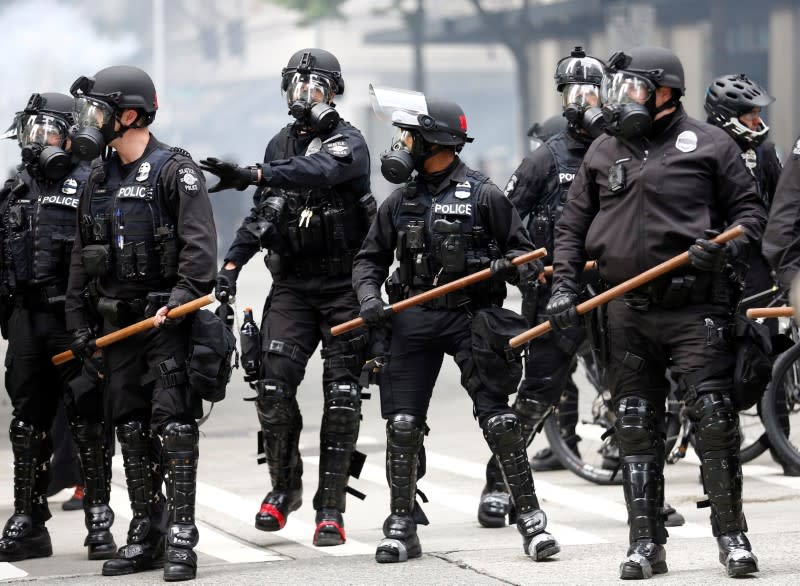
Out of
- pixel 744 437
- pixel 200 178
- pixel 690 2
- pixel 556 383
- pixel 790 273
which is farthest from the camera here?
pixel 690 2

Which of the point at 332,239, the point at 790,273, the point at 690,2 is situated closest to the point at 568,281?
the point at 790,273

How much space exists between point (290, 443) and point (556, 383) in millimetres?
1569

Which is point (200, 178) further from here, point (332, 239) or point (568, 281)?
point (568, 281)

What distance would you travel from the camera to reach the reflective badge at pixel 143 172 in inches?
298

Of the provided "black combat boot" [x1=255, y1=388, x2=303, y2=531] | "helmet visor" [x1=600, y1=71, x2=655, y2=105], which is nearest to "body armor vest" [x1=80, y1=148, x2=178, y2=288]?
"black combat boot" [x1=255, y1=388, x2=303, y2=531]

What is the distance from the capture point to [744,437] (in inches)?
433

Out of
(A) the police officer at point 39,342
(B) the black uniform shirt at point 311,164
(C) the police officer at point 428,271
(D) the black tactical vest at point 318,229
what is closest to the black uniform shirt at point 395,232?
(C) the police officer at point 428,271

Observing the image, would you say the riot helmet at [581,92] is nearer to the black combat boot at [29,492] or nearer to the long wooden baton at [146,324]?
the long wooden baton at [146,324]

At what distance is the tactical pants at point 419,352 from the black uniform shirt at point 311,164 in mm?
836

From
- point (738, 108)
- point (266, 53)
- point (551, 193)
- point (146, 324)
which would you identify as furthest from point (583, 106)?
point (266, 53)

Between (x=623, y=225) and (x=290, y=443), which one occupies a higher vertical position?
(x=623, y=225)

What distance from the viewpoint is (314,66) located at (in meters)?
8.50

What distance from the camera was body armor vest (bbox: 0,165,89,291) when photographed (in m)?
8.23

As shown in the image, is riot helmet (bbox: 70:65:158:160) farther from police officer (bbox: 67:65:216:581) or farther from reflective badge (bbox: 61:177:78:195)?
reflective badge (bbox: 61:177:78:195)
